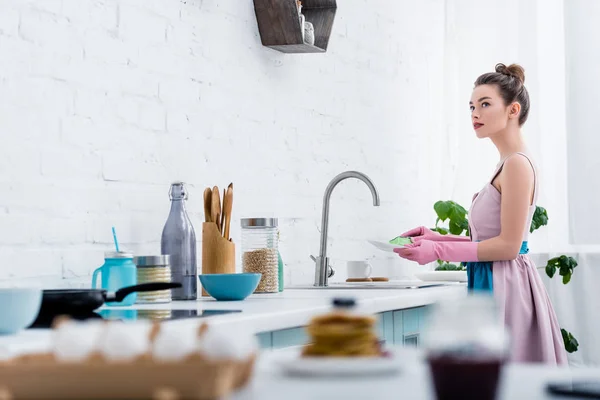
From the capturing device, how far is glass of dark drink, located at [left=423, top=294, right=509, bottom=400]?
2.51 ft

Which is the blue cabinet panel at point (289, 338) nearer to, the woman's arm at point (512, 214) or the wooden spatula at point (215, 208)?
the wooden spatula at point (215, 208)

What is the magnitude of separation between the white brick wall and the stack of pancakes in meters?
1.37

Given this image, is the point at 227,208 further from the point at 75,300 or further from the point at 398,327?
the point at 75,300

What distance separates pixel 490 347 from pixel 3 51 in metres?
1.68

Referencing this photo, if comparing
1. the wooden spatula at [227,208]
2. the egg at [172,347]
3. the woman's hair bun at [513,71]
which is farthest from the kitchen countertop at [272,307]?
the woman's hair bun at [513,71]

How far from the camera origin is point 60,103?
7.55 feet

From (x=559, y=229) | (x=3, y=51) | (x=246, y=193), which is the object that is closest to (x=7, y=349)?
(x=3, y=51)

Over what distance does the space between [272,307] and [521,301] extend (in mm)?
1115

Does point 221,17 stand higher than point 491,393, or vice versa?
point 221,17

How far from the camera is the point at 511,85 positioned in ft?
10.7

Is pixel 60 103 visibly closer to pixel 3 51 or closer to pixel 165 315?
pixel 3 51

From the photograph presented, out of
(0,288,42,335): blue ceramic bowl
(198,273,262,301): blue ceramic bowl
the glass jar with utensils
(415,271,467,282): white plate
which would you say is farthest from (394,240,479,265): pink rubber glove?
(0,288,42,335): blue ceramic bowl

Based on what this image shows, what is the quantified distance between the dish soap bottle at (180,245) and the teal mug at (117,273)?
27 centimetres

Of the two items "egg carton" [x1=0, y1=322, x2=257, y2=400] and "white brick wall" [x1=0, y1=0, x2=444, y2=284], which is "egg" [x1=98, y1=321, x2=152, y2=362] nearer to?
"egg carton" [x1=0, y1=322, x2=257, y2=400]
